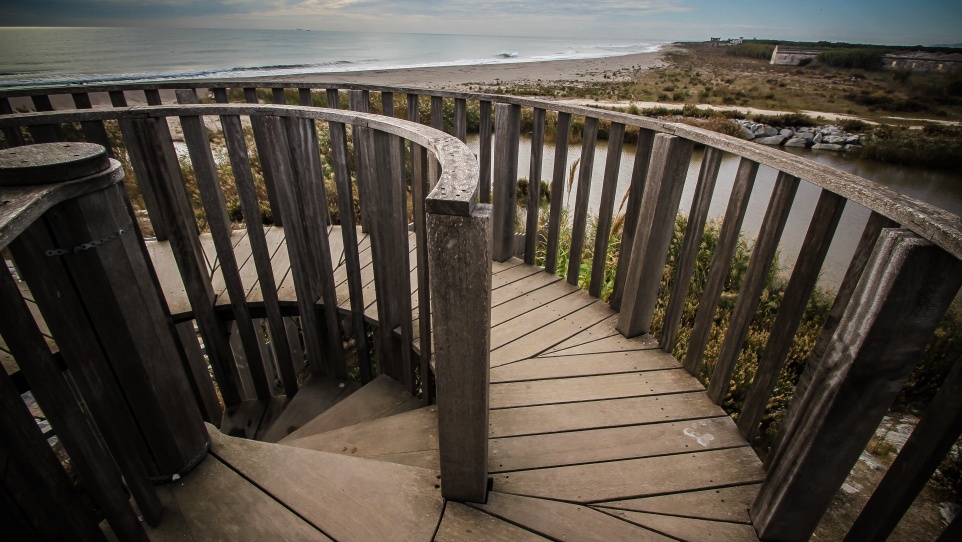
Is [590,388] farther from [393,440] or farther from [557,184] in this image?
[557,184]

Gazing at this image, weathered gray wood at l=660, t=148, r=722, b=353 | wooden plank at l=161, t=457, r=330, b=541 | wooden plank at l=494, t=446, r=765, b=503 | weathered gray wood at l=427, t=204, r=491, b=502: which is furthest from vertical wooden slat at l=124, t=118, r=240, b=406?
weathered gray wood at l=660, t=148, r=722, b=353

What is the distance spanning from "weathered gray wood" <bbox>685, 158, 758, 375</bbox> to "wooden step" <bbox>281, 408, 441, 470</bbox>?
129cm

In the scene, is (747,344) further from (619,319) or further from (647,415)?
(647,415)

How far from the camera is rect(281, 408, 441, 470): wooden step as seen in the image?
6.58 feet

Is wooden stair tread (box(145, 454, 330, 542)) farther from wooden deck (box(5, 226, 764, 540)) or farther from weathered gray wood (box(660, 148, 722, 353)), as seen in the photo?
weathered gray wood (box(660, 148, 722, 353))

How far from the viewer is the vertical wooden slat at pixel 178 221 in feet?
7.95

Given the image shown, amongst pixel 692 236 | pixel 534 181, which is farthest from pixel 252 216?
pixel 692 236

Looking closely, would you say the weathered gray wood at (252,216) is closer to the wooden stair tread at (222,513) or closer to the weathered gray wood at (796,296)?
the wooden stair tread at (222,513)

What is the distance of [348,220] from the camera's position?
2467 mm

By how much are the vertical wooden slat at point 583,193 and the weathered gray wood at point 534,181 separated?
0.28 m

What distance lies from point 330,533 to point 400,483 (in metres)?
0.27

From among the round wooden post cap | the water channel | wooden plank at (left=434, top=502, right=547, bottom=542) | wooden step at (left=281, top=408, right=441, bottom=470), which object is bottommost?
the water channel

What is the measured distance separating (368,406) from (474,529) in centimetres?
147

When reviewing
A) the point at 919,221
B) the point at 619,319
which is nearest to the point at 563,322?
the point at 619,319
